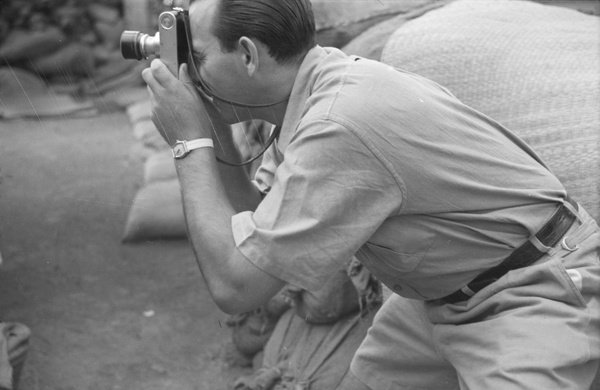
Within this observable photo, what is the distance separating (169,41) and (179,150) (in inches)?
10.8

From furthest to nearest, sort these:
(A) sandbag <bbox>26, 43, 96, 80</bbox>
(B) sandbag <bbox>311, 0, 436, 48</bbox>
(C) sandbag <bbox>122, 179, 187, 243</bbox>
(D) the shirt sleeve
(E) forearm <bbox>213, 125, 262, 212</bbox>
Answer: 1. (A) sandbag <bbox>26, 43, 96, 80</bbox>
2. (C) sandbag <bbox>122, 179, 187, 243</bbox>
3. (B) sandbag <bbox>311, 0, 436, 48</bbox>
4. (E) forearm <bbox>213, 125, 262, 212</bbox>
5. (D) the shirt sleeve

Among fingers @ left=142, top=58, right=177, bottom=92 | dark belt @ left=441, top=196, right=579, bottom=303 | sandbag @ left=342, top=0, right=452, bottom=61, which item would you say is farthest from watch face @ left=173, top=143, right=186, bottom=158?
sandbag @ left=342, top=0, right=452, bottom=61

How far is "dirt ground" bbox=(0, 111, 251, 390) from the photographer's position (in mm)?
3428

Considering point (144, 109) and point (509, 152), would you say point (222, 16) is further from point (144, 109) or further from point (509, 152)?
point (144, 109)

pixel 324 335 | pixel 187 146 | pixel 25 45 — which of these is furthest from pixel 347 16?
pixel 25 45

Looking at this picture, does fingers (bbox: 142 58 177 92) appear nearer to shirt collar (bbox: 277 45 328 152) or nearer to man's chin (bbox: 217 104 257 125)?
man's chin (bbox: 217 104 257 125)

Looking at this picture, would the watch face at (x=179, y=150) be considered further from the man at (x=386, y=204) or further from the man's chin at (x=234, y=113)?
the man's chin at (x=234, y=113)

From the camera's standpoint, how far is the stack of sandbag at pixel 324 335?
123 inches

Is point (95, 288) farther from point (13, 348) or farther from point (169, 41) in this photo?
point (169, 41)

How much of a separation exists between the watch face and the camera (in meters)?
0.19

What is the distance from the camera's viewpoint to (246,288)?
5.69ft

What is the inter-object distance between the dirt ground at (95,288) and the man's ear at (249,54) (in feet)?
6.18

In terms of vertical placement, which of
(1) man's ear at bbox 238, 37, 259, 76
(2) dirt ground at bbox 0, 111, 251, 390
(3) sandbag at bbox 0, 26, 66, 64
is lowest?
(3) sandbag at bbox 0, 26, 66, 64

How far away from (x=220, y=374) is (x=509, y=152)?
2.01 meters
